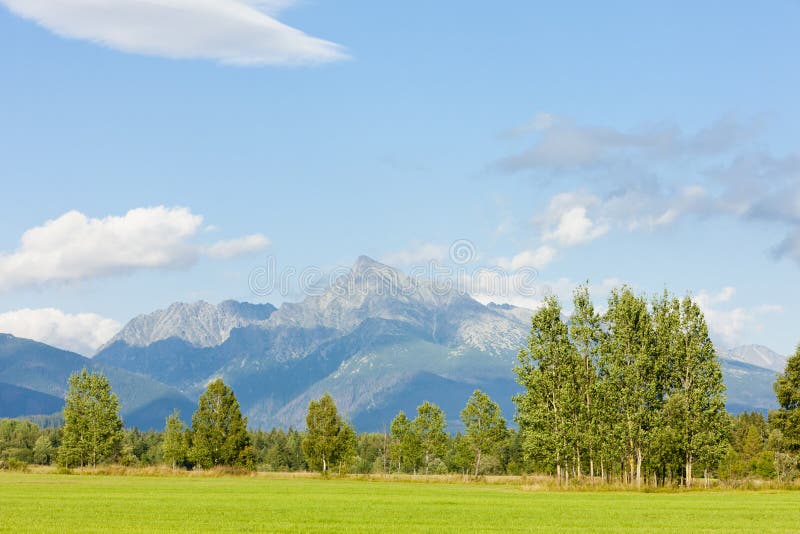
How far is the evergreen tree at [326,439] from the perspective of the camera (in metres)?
138

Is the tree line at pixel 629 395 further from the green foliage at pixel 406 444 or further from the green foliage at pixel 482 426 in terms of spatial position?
the green foliage at pixel 406 444

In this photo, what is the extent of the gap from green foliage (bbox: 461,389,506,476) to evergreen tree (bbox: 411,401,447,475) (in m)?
12.6

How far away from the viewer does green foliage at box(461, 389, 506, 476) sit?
138375 millimetres

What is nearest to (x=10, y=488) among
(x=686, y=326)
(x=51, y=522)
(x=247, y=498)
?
(x=247, y=498)

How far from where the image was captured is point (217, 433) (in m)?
133

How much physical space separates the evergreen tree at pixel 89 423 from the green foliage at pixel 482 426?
54.0 m

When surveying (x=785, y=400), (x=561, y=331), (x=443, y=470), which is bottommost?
(x=443, y=470)

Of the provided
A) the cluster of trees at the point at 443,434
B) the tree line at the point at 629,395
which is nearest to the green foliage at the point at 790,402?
the tree line at the point at 629,395

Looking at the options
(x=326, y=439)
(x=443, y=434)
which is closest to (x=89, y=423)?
(x=326, y=439)

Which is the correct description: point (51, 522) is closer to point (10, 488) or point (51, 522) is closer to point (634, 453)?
point (10, 488)

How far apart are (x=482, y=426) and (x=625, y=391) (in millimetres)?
44289

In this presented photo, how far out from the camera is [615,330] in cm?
10250

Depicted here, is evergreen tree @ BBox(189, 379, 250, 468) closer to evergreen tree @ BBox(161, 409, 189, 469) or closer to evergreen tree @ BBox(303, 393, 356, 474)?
evergreen tree @ BBox(161, 409, 189, 469)

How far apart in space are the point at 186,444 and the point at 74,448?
17.3 metres
